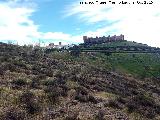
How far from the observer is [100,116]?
843 inches

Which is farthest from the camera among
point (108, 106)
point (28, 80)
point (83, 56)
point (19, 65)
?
point (83, 56)

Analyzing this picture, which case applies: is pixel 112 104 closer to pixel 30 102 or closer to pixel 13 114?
pixel 30 102

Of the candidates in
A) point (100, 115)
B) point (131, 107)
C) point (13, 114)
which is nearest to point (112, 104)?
point (131, 107)

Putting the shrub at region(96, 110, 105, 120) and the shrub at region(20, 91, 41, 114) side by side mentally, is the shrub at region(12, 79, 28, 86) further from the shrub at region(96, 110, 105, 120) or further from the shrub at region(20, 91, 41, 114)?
the shrub at region(96, 110, 105, 120)

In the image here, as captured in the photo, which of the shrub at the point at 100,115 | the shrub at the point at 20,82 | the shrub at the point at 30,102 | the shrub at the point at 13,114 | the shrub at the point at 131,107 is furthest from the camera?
the shrub at the point at 20,82

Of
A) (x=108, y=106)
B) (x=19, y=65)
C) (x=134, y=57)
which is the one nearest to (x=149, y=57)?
(x=134, y=57)

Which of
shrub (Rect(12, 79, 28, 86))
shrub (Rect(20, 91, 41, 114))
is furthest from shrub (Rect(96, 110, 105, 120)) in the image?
shrub (Rect(12, 79, 28, 86))

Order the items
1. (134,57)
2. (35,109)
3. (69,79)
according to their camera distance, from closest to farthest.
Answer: (35,109), (69,79), (134,57)

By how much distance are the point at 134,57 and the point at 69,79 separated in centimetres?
12097

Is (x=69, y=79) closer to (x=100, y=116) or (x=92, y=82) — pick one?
(x=92, y=82)

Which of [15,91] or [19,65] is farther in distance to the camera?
[19,65]

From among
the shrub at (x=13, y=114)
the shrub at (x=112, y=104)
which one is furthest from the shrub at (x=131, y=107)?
the shrub at (x=13, y=114)

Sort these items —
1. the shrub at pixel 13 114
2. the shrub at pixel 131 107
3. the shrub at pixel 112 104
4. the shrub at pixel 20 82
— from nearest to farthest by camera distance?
the shrub at pixel 13 114
the shrub at pixel 112 104
the shrub at pixel 131 107
the shrub at pixel 20 82

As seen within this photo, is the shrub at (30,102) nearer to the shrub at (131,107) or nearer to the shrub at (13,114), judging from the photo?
the shrub at (13,114)
